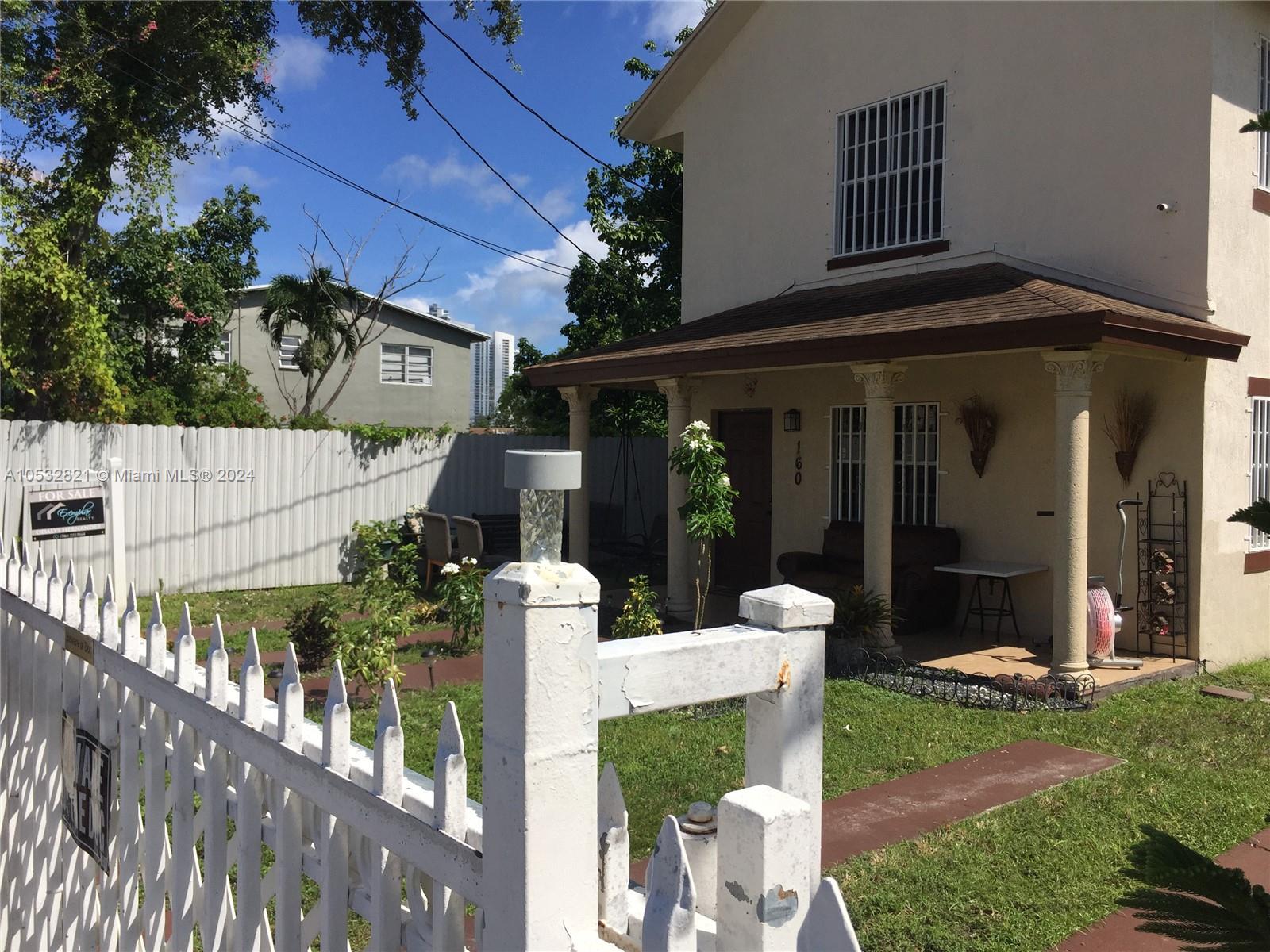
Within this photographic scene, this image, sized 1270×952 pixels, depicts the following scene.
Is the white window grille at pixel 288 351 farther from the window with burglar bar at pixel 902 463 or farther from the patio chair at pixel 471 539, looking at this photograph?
the window with burglar bar at pixel 902 463

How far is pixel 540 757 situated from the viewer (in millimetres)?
1505

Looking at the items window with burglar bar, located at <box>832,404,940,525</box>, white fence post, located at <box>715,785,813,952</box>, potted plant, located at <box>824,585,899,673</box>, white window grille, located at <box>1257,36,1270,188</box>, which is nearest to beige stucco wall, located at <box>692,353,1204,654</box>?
window with burglar bar, located at <box>832,404,940,525</box>

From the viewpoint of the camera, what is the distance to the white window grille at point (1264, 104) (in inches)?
359

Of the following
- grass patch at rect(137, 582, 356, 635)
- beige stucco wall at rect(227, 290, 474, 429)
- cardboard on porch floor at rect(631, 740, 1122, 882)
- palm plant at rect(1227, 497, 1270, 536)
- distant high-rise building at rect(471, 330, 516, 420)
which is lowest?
cardboard on porch floor at rect(631, 740, 1122, 882)

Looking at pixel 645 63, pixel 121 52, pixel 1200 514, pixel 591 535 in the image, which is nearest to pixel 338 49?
pixel 121 52

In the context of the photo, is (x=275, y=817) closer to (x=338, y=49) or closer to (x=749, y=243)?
(x=749, y=243)

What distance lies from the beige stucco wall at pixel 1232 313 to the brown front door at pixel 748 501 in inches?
208

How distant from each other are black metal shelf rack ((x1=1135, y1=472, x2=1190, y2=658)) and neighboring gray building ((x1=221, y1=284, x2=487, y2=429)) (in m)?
21.5

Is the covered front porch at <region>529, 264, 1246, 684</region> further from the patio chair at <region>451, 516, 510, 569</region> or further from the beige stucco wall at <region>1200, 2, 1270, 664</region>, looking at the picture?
the patio chair at <region>451, 516, 510, 569</region>

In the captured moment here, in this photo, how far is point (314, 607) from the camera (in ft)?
25.0

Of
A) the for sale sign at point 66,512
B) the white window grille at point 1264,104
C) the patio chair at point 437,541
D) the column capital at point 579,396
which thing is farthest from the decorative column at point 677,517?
→ the white window grille at point 1264,104

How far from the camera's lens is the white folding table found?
9398mm

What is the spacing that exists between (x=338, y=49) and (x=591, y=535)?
9560 millimetres

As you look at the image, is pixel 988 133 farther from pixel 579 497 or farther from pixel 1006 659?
pixel 579 497
